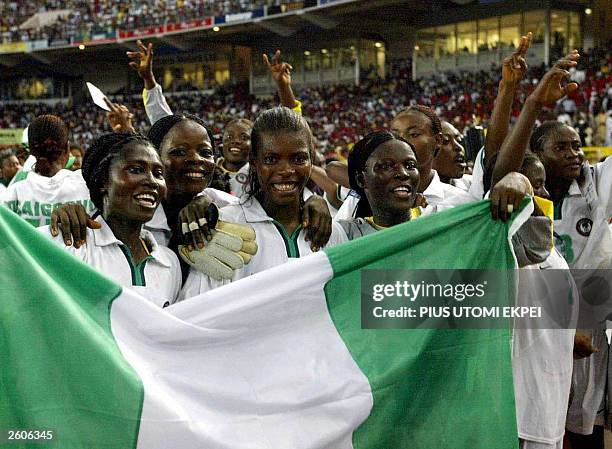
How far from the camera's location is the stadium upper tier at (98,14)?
31.5 m

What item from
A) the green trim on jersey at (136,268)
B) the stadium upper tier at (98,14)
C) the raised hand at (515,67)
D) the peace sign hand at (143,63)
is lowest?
the green trim on jersey at (136,268)

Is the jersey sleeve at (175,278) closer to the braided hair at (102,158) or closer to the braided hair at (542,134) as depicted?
the braided hair at (102,158)

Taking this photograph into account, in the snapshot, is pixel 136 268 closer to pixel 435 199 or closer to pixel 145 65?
pixel 435 199

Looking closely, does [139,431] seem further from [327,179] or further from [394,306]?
[327,179]

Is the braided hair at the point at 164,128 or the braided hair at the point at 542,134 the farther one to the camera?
the braided hair at the point at 542,134

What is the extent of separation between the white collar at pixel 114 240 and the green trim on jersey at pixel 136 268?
1.0 inches

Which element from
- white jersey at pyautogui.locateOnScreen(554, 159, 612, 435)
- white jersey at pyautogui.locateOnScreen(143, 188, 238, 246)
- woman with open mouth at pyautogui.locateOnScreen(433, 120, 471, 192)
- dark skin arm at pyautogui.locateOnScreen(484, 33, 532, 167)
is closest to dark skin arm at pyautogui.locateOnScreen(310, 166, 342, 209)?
woman with open mouth at pyautogui.locateOnScreen(433, 120, 471, 192)

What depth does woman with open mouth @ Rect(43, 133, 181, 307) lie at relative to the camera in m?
2.42

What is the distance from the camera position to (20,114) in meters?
37.6

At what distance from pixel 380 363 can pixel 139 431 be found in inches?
27.1

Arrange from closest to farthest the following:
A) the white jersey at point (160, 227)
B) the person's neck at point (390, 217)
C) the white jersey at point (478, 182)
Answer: the person's neck at point (390, 217)
the white jersey at point (160, 227)
the white jersey at point (478, 182)

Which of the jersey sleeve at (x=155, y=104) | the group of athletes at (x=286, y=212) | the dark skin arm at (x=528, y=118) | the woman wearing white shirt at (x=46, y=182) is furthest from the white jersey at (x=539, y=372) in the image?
the jersey sleeve at (x=155, y=104)

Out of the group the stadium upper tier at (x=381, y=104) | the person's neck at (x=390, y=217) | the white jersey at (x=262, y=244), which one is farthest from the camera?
the stadium upper tier at (x=381, y=104)

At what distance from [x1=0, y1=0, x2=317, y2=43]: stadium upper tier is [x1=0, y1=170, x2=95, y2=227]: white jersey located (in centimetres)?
2427
